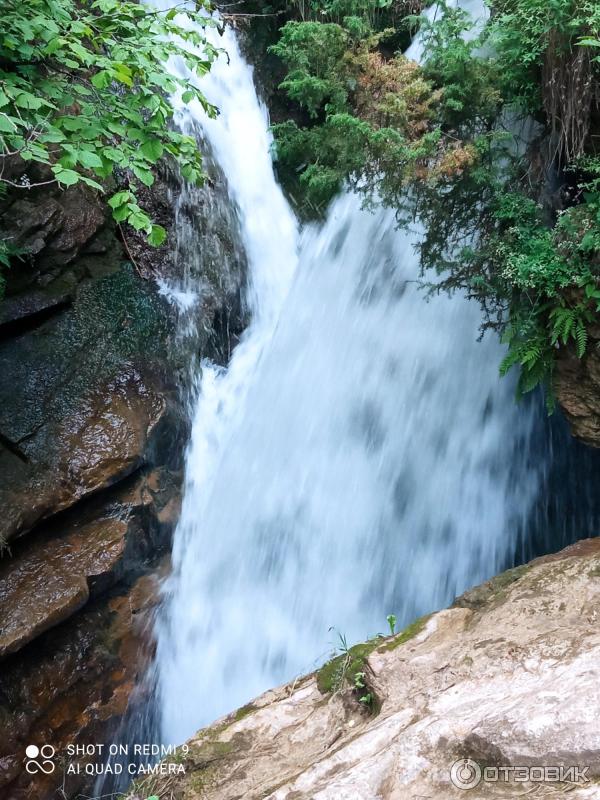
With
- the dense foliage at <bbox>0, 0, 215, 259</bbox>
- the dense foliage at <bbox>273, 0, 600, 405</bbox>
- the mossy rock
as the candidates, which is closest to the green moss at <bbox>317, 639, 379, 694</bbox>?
the mossy rock

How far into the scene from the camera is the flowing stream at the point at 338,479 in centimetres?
573

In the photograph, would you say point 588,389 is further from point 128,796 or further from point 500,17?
point 128,796

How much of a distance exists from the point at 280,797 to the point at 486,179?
195 inches

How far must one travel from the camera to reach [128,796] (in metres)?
3.44

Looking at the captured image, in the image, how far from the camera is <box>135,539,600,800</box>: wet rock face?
2307 millimetres

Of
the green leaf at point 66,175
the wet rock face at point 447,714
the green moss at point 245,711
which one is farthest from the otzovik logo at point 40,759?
the green leaf at point 66,175

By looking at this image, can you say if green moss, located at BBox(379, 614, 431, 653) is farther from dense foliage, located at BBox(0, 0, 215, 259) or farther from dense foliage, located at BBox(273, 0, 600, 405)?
dense foliage, located at BBox(0, 0, 215, 259)

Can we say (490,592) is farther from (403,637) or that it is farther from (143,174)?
(143,174)

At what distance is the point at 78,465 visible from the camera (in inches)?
211

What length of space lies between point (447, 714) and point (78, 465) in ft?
13.0

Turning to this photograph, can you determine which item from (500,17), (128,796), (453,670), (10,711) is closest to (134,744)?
(10,711)

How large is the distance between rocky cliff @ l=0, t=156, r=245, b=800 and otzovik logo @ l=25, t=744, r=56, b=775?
6cm

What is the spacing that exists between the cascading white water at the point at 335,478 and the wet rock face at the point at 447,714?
77.9 inches

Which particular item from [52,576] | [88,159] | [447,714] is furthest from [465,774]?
[52,576]
